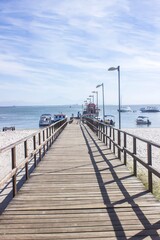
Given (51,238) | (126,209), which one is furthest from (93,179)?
(51,238)

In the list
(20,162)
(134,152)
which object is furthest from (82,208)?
(134,152)

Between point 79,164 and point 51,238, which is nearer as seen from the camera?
point 51,238

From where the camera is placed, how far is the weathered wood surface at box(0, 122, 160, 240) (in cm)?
404

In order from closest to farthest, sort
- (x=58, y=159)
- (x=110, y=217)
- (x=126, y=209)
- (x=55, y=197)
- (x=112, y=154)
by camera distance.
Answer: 1. (x=110, y=217)
2. (x=126, y=209)
3. (x=55, y=197)
4. (x=58, y=159)
5. (x=112, y=154)

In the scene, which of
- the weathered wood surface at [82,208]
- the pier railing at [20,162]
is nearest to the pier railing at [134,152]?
the weathered wood surface at [82,208]

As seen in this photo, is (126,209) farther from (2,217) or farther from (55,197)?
(2,217)

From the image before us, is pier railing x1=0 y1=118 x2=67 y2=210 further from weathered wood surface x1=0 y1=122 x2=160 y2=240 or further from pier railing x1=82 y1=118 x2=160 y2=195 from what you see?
pier railing x1=82 y1=118 x2=160 y2=195

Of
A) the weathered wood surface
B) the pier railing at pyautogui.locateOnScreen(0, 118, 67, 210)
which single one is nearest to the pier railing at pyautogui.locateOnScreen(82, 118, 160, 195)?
the weathered wood surface

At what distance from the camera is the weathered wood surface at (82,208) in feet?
13.3

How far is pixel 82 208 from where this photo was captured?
16.3 ft

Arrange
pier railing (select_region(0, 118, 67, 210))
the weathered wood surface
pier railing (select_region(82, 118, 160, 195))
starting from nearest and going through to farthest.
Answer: the weathered wood surface → pier railing (select_region(0, 118, 67, 210)) → pier railing (select_region(82, 118, 160, 195))

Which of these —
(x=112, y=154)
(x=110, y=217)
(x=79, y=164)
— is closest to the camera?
(x=110, y=217)

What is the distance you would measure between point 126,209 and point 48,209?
3.98 ft

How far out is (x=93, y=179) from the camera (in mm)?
7148
